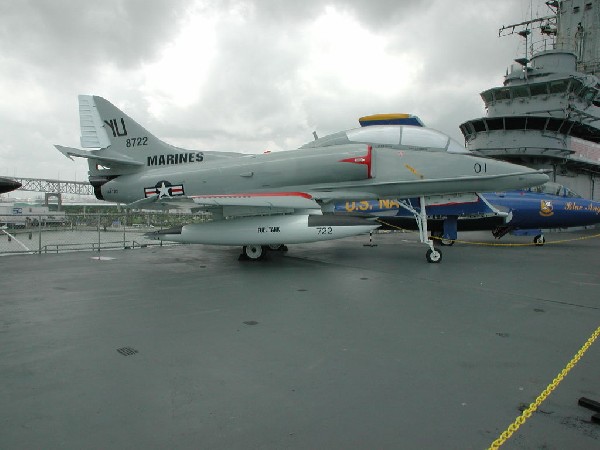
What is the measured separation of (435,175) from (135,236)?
1491 centimetres

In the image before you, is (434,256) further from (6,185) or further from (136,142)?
(6,185)

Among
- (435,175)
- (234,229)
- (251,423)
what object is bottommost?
(251,423)

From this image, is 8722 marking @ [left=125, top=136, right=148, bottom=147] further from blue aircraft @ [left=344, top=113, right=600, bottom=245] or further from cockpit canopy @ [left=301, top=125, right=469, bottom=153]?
blue aircraft @ [left=344, top=113, right=600, bottom=245]

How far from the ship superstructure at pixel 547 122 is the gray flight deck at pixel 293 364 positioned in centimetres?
2107

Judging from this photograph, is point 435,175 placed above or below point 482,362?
above

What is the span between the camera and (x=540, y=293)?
540cm

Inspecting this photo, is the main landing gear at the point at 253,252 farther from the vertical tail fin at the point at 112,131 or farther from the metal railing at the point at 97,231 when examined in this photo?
the vertical tail fin at the point at 112,131

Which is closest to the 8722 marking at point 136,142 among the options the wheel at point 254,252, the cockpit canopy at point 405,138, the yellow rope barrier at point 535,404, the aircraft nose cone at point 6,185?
the aircraft nose cone at point 6,185

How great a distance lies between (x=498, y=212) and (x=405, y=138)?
5380 millimetres

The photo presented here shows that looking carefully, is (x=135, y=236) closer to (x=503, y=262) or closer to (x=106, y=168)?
(x=106, y=168)

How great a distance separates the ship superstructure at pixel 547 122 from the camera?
2281 centimetres

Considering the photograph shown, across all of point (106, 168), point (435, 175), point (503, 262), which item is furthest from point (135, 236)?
point (503, 262)

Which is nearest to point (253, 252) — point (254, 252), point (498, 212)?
point (254, 252)

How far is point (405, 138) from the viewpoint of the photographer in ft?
27.6
